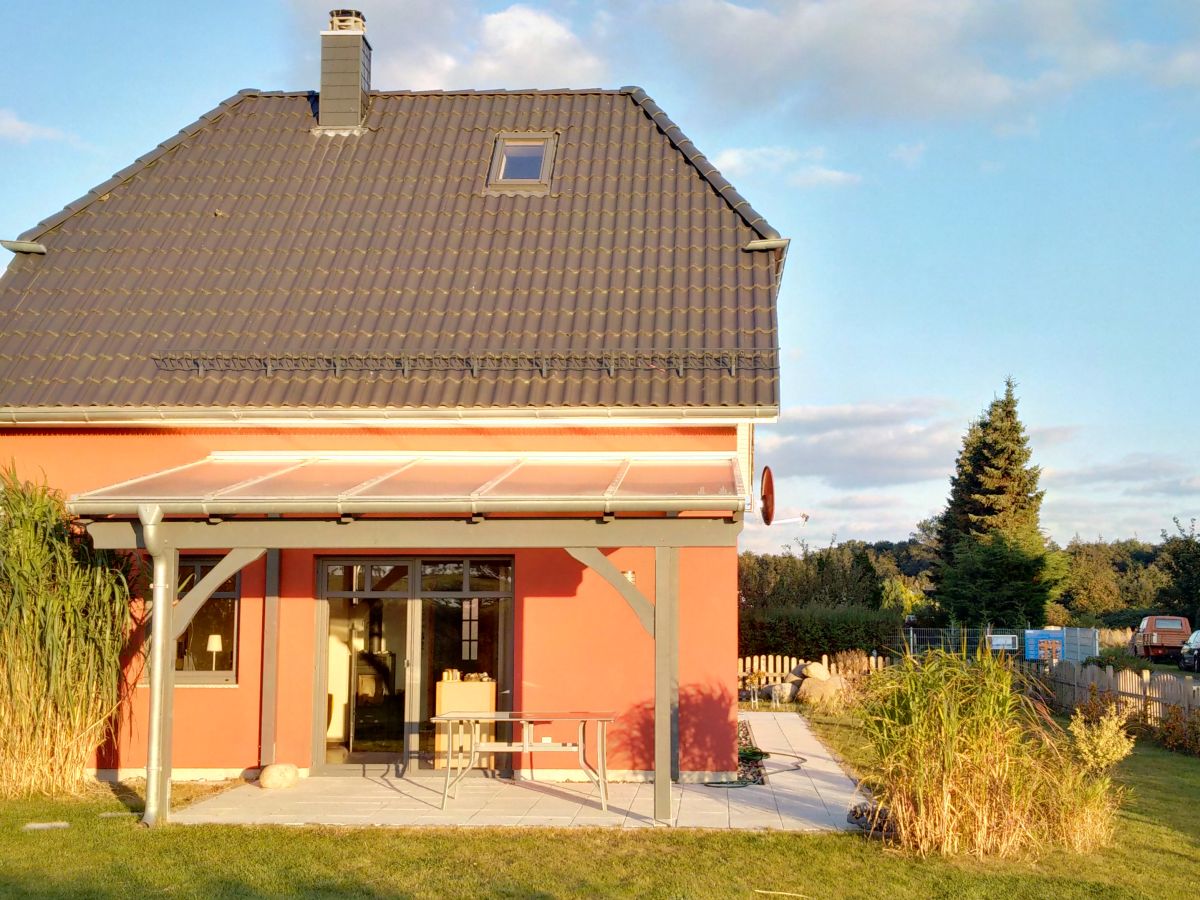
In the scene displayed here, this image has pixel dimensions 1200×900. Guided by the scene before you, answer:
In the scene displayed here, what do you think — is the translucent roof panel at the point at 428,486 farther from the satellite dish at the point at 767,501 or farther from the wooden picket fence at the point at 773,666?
the wooden picket fence at the point at 773,666

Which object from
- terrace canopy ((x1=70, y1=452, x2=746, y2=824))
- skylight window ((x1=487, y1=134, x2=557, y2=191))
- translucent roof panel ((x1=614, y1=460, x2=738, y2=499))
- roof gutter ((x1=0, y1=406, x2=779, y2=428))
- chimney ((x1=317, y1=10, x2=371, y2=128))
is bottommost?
terrace canopy ((x1=70, y1=452, x2=746, y2=824))

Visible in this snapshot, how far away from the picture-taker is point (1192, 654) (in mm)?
30766

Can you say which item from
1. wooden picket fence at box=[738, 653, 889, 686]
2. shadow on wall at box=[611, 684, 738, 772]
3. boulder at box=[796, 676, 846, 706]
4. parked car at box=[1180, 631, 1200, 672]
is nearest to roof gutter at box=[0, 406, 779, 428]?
shadow on wall at box=[611, 684, 738, 772]

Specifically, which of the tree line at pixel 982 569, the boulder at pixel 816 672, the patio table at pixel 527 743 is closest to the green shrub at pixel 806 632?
the tree line at pixel 982 569

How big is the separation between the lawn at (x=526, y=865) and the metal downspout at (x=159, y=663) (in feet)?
0.88

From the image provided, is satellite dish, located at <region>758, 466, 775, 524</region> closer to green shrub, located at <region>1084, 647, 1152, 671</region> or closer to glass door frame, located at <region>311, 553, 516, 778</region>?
glass door frame, located at <region>311, 553, 516, 778</region>

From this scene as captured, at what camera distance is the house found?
991 centimetres

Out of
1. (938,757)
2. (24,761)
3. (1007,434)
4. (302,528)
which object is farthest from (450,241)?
(1007,434)

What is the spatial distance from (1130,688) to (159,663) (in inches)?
516

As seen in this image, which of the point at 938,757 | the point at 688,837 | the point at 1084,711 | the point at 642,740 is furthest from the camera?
the point at 1084,711

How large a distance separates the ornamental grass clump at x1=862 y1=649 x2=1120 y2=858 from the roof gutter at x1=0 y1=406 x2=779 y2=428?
3262 mm

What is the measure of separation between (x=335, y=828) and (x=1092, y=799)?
5.64 meters

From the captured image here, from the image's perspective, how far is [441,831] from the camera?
30.4 ft

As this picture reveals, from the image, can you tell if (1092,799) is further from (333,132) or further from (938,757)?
(333,132)
